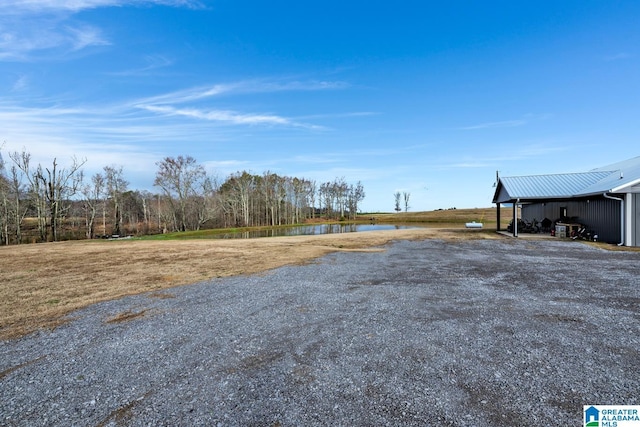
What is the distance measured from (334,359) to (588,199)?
67.1 feet

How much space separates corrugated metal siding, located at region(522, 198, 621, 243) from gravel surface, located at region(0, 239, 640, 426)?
10980 millimetres

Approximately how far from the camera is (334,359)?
3.56 meters

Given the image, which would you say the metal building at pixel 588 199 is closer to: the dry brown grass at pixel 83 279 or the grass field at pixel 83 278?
the grass field at pixel 83 278

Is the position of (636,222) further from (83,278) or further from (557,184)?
(83,278)

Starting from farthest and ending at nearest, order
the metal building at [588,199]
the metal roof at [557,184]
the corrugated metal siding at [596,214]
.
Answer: the metal roof at [557,184] → the corrugated metal siding at [596,214] → the metal building at [588,199]

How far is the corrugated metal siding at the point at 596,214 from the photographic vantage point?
14.6 m

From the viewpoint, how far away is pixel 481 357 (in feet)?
A: 11.6

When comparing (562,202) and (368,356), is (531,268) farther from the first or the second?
(562,202)

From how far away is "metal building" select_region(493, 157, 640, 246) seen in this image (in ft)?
44.0

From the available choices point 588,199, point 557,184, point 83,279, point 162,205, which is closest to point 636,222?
point 588,199

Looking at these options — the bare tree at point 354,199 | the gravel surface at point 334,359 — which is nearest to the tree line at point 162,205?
the bare tree at point 354,199

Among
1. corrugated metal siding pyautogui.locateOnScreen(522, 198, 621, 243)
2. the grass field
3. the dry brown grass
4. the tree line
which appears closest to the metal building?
corrugated metal siding pyautogui.locateOnScreen(522, 198, 621, 243)

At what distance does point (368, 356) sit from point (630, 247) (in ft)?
53.1

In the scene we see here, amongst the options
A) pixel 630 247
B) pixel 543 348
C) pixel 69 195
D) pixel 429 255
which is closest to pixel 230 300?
pixel 543 348
